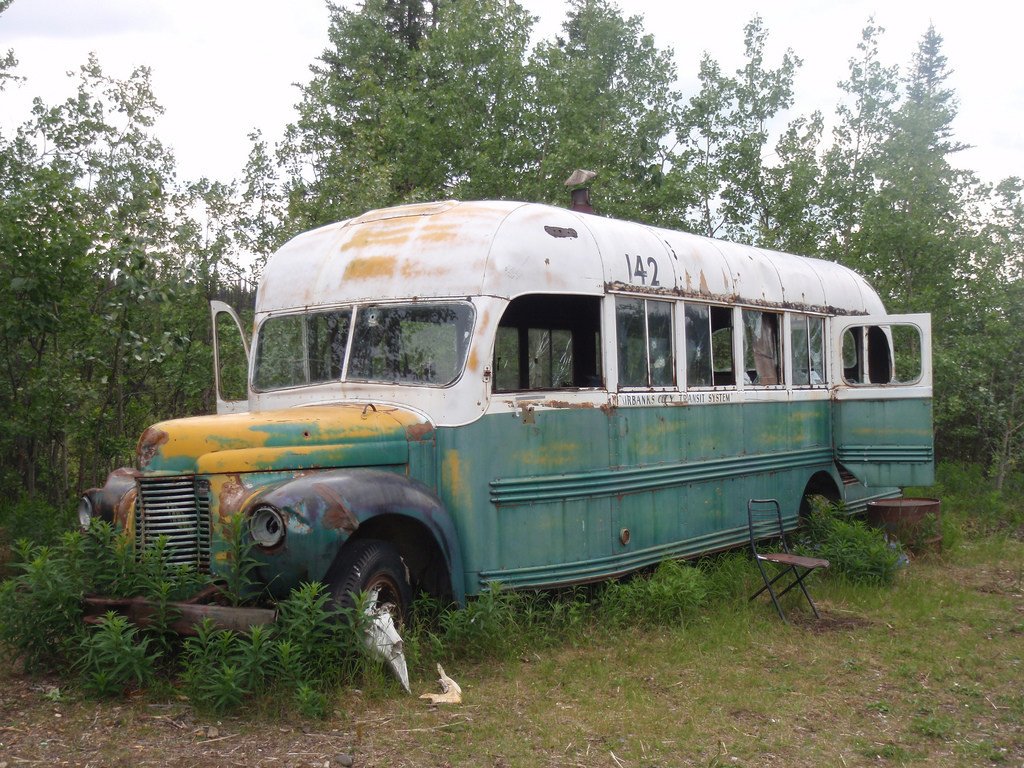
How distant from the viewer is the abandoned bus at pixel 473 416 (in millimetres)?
5512

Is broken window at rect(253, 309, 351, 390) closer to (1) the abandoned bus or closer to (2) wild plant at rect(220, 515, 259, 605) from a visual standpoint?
(1) the abandoned bus

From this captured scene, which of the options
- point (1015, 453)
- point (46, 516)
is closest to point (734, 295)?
point (46, 516)

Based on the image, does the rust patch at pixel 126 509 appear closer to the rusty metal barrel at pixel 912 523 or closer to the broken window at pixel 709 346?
the broken window at pixel 709 346

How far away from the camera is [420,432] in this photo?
6.16m

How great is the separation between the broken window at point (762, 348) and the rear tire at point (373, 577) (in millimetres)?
4170

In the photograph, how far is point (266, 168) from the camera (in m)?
13.9

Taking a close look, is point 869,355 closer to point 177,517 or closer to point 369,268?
point 369,268

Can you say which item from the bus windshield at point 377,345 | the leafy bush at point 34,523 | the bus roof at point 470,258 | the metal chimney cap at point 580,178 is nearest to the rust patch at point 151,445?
the bus windshield at point 377,345

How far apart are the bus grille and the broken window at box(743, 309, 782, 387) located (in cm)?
502

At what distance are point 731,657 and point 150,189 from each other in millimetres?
7319

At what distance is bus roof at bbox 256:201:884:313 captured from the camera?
648cm

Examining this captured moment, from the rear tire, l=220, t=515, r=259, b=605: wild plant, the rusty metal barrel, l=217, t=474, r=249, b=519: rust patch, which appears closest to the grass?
the rear tire

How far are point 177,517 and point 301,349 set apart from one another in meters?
1.67

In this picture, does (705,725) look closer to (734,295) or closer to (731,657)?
(731,657)
